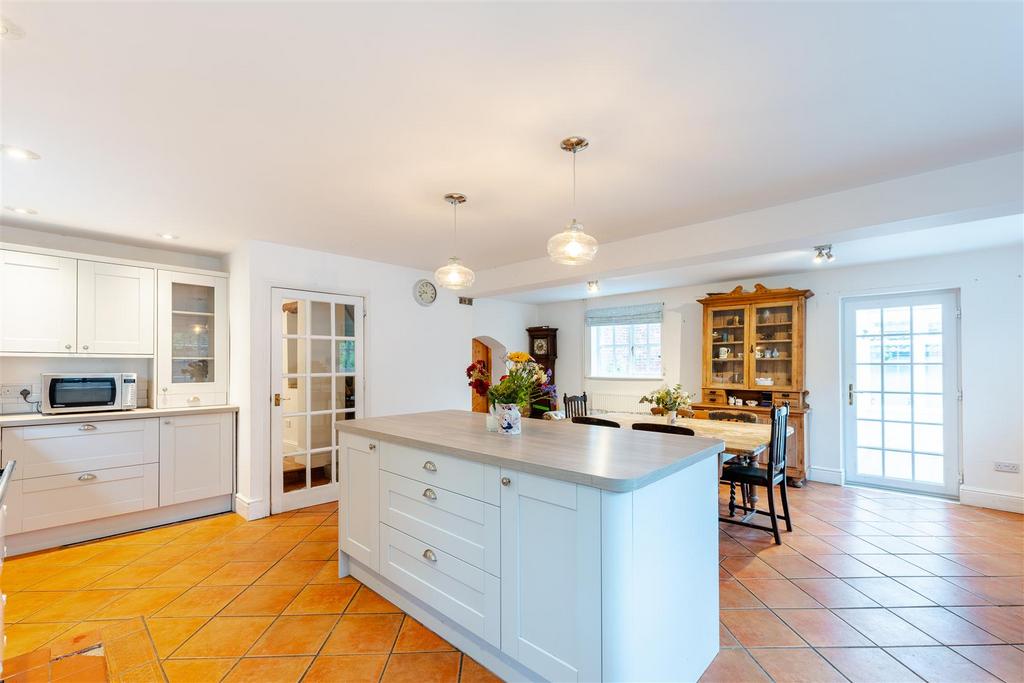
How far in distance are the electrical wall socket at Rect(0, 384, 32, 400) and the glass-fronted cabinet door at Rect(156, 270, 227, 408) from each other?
83 cm

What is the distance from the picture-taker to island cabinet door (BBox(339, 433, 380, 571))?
2.47 m

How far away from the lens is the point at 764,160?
7.54 feet

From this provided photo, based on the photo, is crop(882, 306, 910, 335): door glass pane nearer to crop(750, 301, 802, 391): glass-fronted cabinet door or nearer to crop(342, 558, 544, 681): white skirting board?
crop(750, 301, 802, 391): glass-fronted cabinet door

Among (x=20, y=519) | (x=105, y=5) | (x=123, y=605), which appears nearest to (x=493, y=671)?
(x=123, y=605)

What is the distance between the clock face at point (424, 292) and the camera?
195 inches

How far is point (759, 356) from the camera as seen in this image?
5039 mm

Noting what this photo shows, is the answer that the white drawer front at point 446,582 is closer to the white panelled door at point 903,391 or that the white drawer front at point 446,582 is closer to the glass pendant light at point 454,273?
the glass pendant light at point 454,273

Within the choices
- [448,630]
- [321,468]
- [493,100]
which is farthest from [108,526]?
[493,100]

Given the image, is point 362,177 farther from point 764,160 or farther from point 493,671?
point 493,671

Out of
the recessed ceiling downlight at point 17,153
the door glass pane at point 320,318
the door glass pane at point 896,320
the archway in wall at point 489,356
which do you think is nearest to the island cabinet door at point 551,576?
the recessed ceiling downlight at point 17,153

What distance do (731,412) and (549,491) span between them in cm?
371

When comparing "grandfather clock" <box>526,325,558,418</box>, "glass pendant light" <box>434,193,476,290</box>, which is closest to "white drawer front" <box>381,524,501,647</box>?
"glass pendant light" <box>434,193,476,290</box>

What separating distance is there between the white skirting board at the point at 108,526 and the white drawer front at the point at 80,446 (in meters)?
0.42

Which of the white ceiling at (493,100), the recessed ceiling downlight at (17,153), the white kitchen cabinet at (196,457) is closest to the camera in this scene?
the white ceiling at (493,100)
